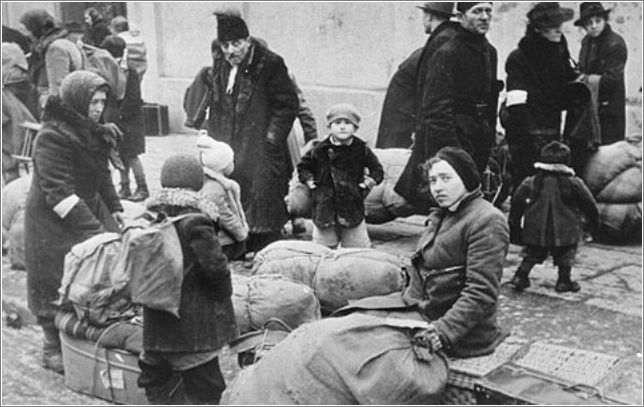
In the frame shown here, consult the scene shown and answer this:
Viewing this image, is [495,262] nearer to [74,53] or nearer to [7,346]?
[7,346]

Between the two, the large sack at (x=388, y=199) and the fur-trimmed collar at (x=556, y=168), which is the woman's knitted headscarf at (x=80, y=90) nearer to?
the large sack at (x=388, y=199)

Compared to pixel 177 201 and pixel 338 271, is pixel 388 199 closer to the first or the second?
pixel 338 271

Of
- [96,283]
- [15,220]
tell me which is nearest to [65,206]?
[96,283]

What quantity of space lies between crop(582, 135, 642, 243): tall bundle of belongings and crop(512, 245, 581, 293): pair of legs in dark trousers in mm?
1369

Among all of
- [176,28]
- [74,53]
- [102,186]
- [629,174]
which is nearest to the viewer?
[102,186]

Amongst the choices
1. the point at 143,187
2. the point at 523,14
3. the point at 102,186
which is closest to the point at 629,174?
the point at 523,14

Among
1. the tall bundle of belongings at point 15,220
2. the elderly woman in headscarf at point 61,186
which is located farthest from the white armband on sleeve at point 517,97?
the tall bundle of belongings at point 15,220

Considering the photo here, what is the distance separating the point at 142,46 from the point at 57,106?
237 inches

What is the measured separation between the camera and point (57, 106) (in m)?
5.31

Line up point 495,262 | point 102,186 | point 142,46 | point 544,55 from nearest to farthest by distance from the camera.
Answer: point 495,262 → point 102,186 → point 544,55 → point 142,46

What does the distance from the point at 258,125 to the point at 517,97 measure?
206 cm

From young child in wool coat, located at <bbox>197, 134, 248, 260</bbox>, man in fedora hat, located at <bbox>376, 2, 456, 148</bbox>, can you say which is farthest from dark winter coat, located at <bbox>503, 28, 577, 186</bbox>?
young child in wool coat, located at <bbox>197, 134, 248, 260</bbox>

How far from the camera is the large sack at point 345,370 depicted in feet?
12.4

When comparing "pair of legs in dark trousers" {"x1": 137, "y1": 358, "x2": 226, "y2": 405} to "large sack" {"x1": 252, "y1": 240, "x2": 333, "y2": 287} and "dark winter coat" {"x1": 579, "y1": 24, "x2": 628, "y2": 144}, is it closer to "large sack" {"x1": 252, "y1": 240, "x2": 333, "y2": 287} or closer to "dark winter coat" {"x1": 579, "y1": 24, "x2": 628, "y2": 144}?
"large sack" {"x1": 252, "y1": 240, "x2": 333, "y2": 287}
